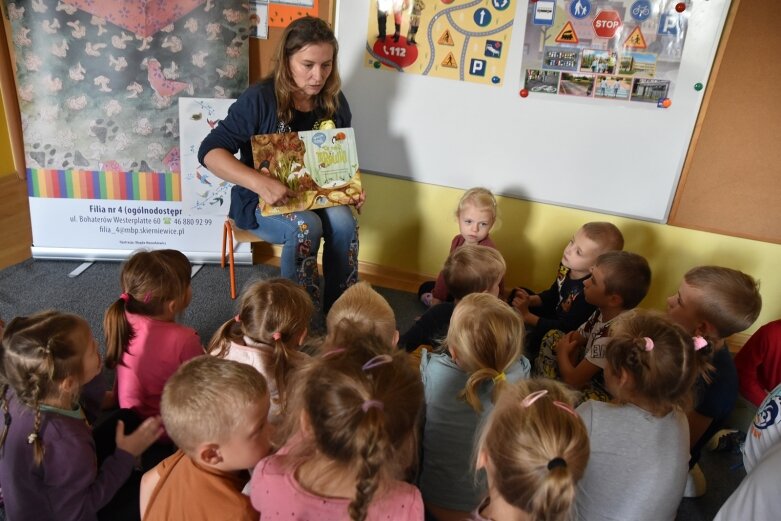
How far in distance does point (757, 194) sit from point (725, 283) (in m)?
0.93

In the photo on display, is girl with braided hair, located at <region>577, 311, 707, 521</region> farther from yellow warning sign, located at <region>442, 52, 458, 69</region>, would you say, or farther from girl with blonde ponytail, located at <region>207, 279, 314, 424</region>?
yellow warning sign, located at <region>442, 52, 458, 69</region>

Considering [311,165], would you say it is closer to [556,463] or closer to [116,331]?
[116,331]

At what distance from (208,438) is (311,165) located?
143cm

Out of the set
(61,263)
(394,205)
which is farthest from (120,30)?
(394,205)

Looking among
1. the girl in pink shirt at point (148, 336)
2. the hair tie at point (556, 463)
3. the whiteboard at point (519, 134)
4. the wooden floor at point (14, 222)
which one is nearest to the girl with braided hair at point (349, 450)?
the hair tie at point (556, 463)

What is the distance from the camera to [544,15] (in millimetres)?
2500

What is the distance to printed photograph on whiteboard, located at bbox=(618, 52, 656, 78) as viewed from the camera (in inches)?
96.2

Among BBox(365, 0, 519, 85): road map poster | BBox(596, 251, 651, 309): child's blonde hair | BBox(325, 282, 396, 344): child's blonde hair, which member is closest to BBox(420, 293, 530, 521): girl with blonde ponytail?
BBox(325, 282, 396, 344): child's blonde hair

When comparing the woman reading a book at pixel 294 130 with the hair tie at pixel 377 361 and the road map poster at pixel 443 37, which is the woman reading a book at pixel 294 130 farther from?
the hair tie at pixel 377 361

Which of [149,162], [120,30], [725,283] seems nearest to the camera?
[725,283]

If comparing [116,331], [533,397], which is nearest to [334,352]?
[533,397]

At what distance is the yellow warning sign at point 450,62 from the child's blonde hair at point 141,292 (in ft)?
5.25

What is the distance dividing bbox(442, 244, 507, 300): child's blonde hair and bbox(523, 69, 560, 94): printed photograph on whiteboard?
99 centimetres

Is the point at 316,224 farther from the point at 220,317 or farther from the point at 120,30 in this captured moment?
the point at 120,30
